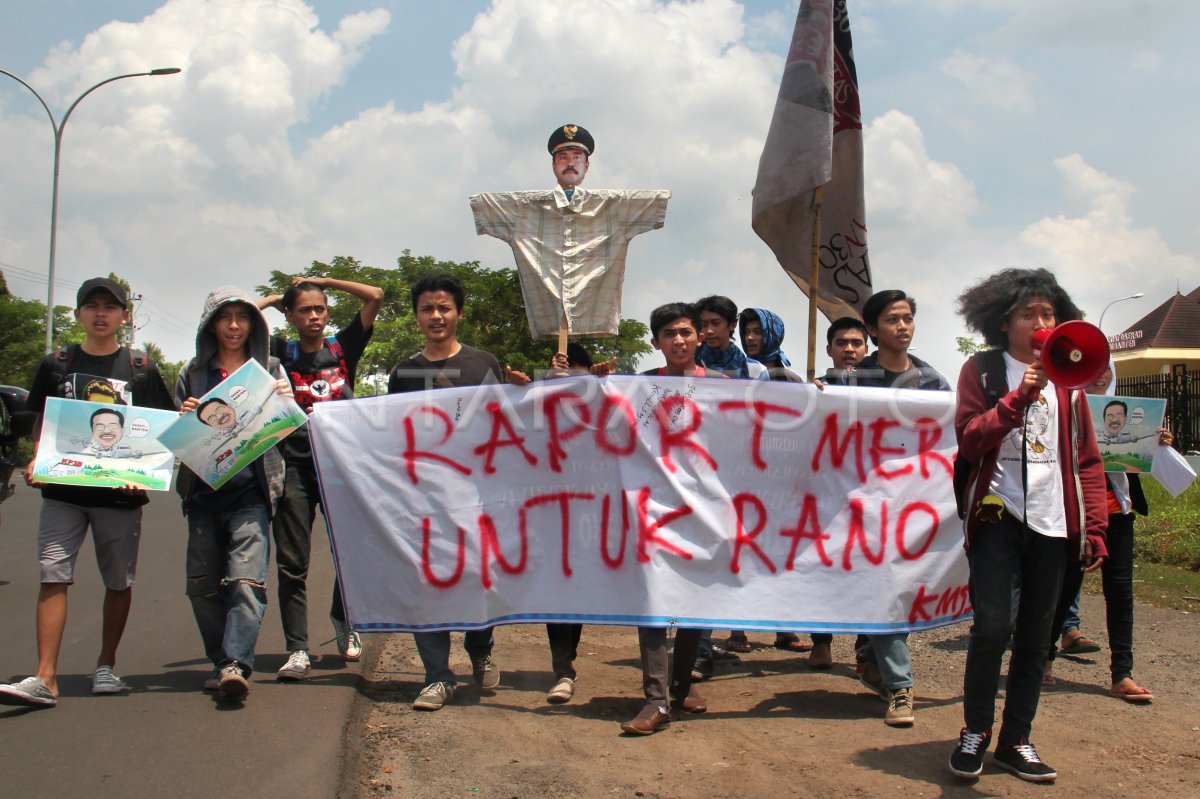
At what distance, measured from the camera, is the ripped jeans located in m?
4.77

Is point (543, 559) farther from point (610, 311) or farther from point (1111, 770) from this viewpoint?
point (1111, 770)

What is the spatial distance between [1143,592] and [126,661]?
694 cm

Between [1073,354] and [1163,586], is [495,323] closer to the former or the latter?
[1163,586]

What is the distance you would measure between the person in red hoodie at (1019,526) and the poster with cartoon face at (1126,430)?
67.6 inches

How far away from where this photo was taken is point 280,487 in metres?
5.03

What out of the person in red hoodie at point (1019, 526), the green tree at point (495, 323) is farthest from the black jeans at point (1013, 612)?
the green tree at point (495, 323)

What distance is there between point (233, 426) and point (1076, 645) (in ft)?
14.5

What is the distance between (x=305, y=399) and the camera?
17.8 feet

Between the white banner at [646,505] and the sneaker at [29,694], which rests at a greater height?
the white banner at [646,505]

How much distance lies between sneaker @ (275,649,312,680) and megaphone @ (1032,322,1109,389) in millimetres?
3457

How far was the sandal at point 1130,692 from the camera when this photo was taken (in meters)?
4.96

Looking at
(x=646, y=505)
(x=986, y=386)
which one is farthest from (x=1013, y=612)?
(x=646, y=505)

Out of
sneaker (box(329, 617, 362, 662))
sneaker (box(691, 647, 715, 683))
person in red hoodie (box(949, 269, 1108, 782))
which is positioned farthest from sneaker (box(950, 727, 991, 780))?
sneaker (box(329, 617, 362, 662))

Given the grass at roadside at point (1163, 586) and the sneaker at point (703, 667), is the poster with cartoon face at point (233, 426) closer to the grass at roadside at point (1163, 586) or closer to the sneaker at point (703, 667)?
the sneaker at point (703, 667)
